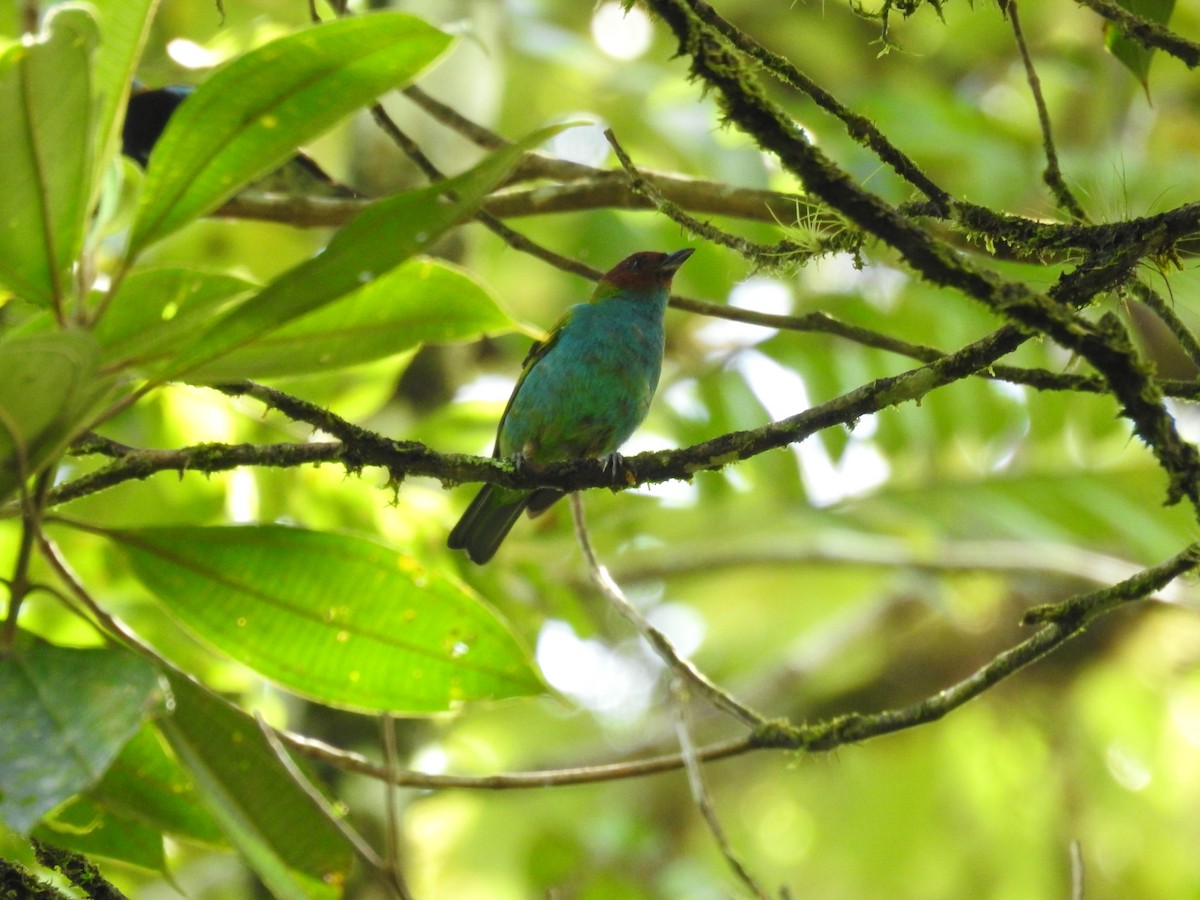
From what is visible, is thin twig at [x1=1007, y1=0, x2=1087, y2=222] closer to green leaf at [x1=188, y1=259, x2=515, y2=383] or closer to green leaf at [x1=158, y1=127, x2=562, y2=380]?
green leaf at [x1=158, y1=127, x2=562, y2=380]

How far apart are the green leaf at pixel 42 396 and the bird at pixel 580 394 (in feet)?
7.76

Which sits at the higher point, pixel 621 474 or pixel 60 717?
pixel 621 474

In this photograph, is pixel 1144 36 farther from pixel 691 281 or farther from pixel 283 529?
pixel 691 281

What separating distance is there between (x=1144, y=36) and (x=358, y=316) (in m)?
1.47

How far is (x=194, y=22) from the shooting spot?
716cm

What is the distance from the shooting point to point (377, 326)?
7.64ft

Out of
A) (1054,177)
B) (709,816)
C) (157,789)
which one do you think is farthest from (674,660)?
(1054,177)

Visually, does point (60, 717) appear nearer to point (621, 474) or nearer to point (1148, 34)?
point (621, 474)

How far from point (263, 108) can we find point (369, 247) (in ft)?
1.58

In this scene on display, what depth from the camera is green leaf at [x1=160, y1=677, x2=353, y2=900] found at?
7.64ft

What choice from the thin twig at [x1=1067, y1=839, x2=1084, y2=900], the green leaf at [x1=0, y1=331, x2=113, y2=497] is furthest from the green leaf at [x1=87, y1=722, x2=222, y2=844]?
the thin twig at [x1=1067, y1=839, x2=1084, y2=900]

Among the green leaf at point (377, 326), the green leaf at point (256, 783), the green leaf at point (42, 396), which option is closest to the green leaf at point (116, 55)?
the green leaf at point (377, 326)

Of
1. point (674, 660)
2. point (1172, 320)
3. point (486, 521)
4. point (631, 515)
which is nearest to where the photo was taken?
Answer: point (1172, 320)

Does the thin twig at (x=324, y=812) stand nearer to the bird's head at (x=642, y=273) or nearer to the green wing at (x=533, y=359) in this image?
the green wing at (x=533, y=359)
